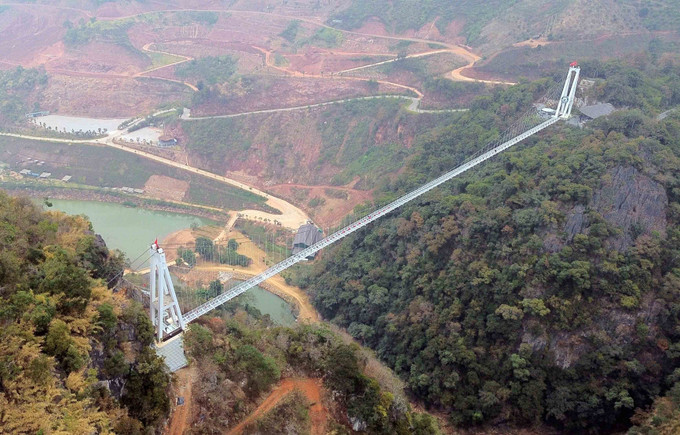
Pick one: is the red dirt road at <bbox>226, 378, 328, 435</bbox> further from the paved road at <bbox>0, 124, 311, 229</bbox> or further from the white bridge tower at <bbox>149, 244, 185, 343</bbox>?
the paved road at <bbox>0, 124, 311, 229</bbox>

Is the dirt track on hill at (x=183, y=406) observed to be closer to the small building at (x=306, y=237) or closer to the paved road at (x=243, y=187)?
the small building at (x=306, y=237)

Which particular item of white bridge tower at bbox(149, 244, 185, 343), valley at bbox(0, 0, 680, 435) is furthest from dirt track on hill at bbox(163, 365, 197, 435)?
white bridge tower at bbox(149, 244, 185, 343)

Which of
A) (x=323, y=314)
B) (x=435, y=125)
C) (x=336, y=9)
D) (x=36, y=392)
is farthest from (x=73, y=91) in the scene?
(x=36, y=392)

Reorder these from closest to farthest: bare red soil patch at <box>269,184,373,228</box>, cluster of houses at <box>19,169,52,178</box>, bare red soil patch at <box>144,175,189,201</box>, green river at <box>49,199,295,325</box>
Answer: green river at <box>49,199,295,325</box> < bare red soil patch at <box>269,184,373,228</box> < bare red soil patch at <box>144,175,189,201</box> < cluster of houses at <box>19,169,52,178</box>

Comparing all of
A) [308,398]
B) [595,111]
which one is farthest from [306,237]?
[308,398]

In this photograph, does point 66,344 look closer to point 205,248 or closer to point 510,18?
point 205,248

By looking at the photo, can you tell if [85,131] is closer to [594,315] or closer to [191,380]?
[191,380]

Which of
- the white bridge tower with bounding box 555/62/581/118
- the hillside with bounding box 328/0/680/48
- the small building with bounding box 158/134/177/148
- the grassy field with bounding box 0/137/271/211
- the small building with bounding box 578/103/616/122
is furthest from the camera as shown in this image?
the small building with bounding box 158/134/177/148
